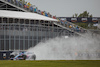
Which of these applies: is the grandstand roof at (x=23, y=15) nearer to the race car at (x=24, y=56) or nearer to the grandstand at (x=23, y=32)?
the grandstand at (x=23, y=32)

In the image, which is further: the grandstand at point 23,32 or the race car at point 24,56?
the grandstand at point 23,32

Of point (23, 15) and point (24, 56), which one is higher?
point (23, 15)

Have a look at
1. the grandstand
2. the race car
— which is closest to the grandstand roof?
the grandstand

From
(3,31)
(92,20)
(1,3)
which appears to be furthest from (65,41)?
(92,20)

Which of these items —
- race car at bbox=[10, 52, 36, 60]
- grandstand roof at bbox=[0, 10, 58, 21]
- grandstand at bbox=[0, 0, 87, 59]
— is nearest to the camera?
race car at bbox=[10, 52, 36, 60]

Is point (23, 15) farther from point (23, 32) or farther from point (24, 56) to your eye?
point (24, 56)

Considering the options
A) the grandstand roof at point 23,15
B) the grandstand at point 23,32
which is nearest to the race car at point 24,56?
the grandstand at point 23,32

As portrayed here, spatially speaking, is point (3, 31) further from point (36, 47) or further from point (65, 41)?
point (65, 41)

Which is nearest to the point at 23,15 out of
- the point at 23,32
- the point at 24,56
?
the point at 23,32

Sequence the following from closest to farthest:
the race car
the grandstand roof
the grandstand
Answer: the race car
the grandstand
the grandstand roof

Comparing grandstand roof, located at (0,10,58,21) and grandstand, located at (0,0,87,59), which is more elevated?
grandstand roof, located at (0,10,58,21)

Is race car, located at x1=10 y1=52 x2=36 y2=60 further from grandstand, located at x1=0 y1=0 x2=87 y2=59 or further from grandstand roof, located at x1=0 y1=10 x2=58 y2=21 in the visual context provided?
grandstand roof, located at x1=0 y1=10 x2=58 y2=21

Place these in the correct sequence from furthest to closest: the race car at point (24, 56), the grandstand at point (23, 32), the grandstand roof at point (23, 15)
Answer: the grandstand roof at point (23, 15), the grandstand at point (23, 32), the race car at point (24, 56)

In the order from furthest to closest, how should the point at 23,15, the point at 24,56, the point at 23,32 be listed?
the point at 23,15 < the point at 23,32 < the point at 24,56
